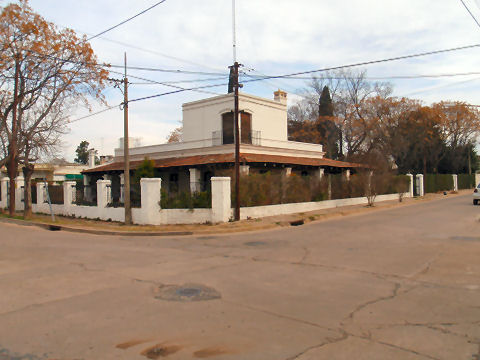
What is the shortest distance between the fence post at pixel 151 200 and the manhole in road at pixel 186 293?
1163 centimetres

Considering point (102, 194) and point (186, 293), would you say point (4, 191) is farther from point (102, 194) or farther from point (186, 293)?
point (186, 293)

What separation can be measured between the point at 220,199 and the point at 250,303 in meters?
12.3

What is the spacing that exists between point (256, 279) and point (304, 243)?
5100 mm

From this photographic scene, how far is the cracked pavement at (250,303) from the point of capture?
15.1 feet

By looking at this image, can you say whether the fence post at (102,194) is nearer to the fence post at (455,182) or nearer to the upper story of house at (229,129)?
the upper story of house at (229,129)

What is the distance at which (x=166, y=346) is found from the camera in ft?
15.2

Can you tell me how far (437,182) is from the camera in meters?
46.2

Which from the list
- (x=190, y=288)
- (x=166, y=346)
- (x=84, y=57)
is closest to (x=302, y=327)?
(x=166, y=346)

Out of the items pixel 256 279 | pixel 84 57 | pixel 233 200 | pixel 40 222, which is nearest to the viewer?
pixel 256 279

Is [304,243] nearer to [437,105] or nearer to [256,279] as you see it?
[256,279]

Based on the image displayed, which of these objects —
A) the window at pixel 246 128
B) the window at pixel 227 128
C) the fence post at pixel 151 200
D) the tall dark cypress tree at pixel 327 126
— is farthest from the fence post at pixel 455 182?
the fence post at pixel 151 200

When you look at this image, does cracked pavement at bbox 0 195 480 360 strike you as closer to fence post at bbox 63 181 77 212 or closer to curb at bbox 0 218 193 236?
curb at bbox 0 218 193 236

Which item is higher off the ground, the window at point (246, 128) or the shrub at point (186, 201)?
the window at point (246, 128)

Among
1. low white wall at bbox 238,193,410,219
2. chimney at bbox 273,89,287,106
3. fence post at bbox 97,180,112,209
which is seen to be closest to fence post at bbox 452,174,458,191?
low white wall at bbox 238,193,410,219
